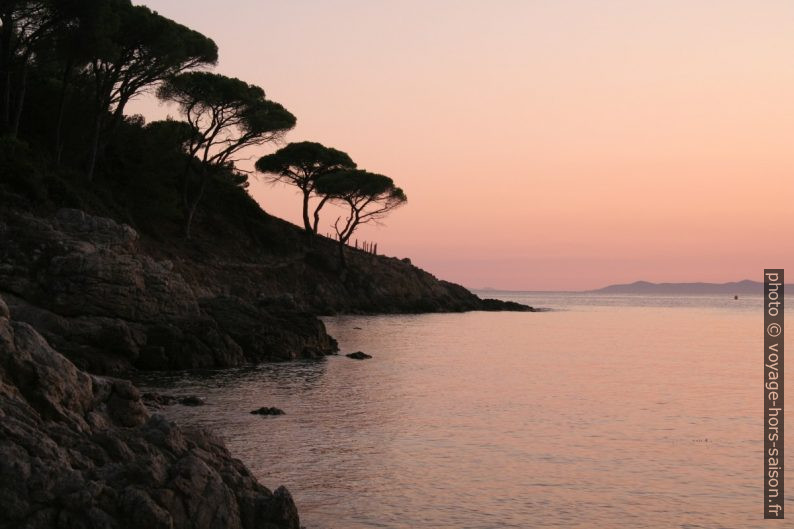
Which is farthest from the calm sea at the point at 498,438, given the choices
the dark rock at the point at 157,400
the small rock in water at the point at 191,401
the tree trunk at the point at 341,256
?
the tree trunk at the point at 341,256

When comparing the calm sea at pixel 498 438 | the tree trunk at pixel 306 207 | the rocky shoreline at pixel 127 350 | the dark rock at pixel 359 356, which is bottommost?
the calm sea at pixel 498 438

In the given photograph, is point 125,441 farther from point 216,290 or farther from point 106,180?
point 106,180

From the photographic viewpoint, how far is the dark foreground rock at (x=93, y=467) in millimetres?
10172

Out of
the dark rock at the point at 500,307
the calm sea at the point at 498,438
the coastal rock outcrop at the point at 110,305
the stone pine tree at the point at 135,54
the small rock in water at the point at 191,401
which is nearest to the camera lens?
the calm sea at the point at 498,438

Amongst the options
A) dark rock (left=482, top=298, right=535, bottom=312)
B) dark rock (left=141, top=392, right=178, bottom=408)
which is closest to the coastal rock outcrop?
dark rock (left=141, top=392, right=178, bottom=408)

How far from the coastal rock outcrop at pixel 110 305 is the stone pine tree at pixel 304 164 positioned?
45.9m

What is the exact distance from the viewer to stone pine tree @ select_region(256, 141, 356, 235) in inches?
3324

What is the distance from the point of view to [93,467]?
11086 mm

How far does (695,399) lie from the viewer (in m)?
27.7

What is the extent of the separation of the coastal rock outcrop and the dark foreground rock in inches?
677

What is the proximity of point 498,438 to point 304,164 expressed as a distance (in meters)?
67.9

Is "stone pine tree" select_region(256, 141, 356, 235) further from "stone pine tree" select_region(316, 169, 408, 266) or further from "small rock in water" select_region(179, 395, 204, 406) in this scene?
"small rock in water" select_region(179, 395, 204, 406)

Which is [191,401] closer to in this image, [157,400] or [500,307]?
[157,400]

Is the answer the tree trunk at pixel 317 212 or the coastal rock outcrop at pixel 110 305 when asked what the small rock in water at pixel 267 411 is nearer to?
the coastal rock outcrop at pixel 110 305
